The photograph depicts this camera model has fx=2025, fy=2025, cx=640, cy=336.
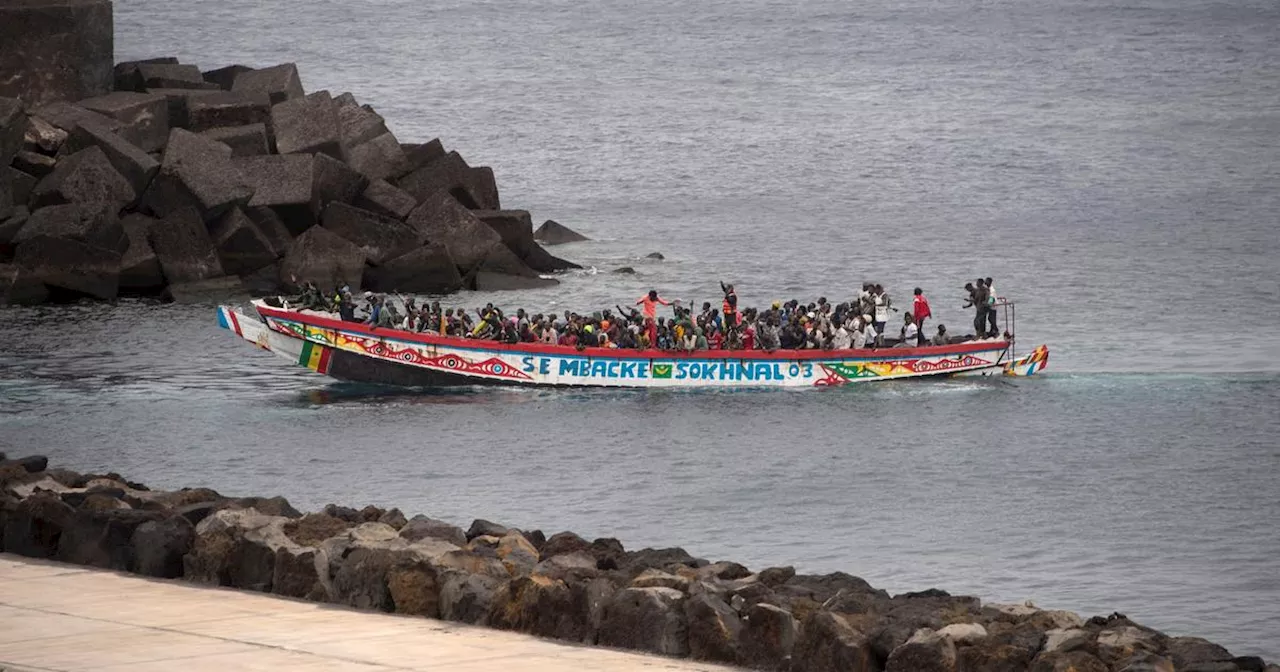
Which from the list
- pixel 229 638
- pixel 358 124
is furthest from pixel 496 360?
pixel 229 638

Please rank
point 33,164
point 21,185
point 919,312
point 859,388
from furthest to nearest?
point 33,164 < point 21,185 < point 919,312 < point 859,388

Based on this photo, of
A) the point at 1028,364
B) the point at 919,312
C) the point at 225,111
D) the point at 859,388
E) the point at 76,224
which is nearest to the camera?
the point at 859,388

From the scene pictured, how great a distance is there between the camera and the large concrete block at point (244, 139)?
65.0 meters

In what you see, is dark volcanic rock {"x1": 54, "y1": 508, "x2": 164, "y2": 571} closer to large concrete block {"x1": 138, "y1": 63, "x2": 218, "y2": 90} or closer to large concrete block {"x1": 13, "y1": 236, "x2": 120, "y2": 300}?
large concrete block {"x1": 13, "y1": 236, "x2": 120, "y2": 300}

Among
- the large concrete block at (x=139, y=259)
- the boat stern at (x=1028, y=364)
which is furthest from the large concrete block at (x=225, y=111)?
the boat stern at (x=1028, y=364)

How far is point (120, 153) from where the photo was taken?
6175 cm

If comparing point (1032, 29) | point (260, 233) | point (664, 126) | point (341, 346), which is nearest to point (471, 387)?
point (341, 346)

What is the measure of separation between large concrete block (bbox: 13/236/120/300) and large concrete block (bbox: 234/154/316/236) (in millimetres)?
5108

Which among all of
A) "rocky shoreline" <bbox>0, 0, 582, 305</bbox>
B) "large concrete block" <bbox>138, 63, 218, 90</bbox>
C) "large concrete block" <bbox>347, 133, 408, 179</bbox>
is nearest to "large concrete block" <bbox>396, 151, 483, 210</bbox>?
"rocky shoreline" <bbox>0, 0, 582, 305</bbox>

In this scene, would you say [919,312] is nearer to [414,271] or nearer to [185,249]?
[414,271]

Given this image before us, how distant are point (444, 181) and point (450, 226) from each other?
3819mm

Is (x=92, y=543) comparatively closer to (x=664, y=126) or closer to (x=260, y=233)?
(x=260, y=233)

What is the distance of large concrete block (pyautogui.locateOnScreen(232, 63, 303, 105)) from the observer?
2798 inches

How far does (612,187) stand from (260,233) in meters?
46.2
